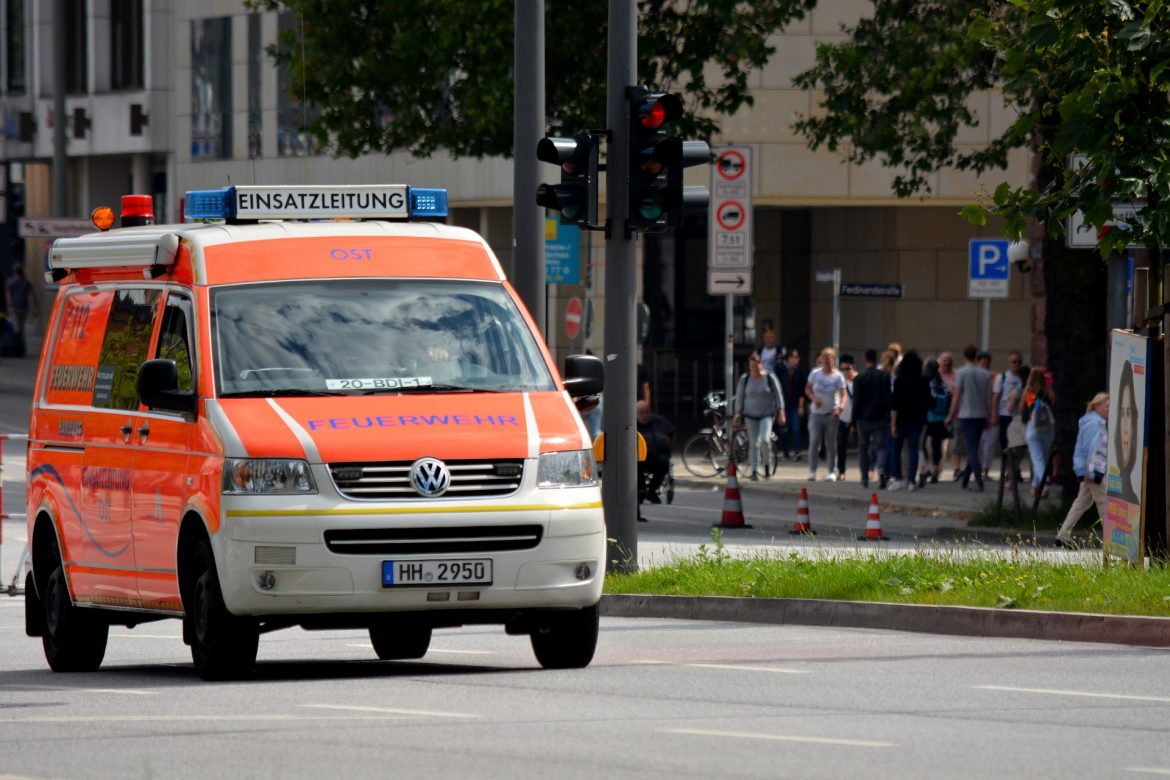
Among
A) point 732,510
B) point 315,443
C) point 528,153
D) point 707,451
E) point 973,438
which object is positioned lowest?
point 707,451

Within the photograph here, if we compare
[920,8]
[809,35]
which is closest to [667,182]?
[920,8]

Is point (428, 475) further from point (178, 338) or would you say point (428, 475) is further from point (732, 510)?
point (732, 510)

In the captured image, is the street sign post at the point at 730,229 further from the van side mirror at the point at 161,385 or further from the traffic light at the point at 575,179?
the van side mirror at the point at 161,385

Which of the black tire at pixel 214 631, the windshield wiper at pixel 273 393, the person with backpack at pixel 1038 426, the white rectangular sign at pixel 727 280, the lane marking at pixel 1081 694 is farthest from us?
the person with backpack at pixel 1038 426

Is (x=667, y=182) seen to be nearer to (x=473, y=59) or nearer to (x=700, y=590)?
(x=700, y=590)

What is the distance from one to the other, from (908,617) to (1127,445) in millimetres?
2714

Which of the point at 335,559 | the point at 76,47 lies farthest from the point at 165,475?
the point at 76,47

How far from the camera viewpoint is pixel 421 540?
1069 cm

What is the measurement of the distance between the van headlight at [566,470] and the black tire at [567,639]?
2.18ft

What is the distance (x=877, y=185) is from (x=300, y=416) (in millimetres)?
32710

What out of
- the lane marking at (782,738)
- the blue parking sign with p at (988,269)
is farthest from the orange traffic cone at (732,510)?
the lane marking at (782,738)

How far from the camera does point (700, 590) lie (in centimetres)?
1537

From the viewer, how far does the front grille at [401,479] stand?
34.9 ft

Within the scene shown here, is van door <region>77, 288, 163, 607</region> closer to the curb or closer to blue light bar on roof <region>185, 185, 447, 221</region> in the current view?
blue light bar on roof <region>185, 185, 447, 221</region>
